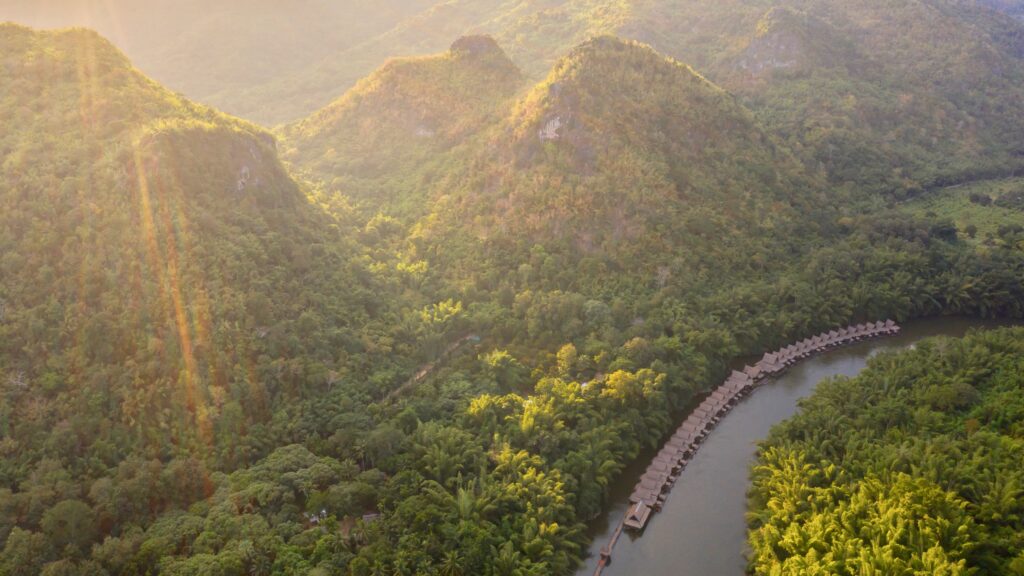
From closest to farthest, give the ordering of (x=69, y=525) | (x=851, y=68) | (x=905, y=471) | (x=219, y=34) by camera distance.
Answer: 1. (x=69, y=525)
2. (x=905, y=471)
3. (x=851, y=68)
4. (x=219, y=34)

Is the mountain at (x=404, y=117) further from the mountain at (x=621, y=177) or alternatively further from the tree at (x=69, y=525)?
the tree at (x=69, y=525)

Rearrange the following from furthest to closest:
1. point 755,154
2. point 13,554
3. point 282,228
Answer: point 755,154, point 282,228, point 13,554

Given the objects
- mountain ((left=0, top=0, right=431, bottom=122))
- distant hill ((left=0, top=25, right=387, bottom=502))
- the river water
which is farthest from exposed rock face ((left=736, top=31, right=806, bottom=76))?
mountain ((left=0, top=0, right=431, bottom=122))

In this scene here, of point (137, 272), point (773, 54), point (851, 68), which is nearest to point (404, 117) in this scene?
point (137, 272)

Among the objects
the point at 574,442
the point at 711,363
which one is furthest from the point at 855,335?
the point at 574,442

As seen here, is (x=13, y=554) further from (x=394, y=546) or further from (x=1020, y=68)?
(x=1020, y=68)

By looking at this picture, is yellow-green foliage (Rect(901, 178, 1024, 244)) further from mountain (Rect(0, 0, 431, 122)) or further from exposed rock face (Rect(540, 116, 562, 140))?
mountain (Rect(0, 0, 431, 122))

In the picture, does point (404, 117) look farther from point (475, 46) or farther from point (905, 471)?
point (905, 471)
